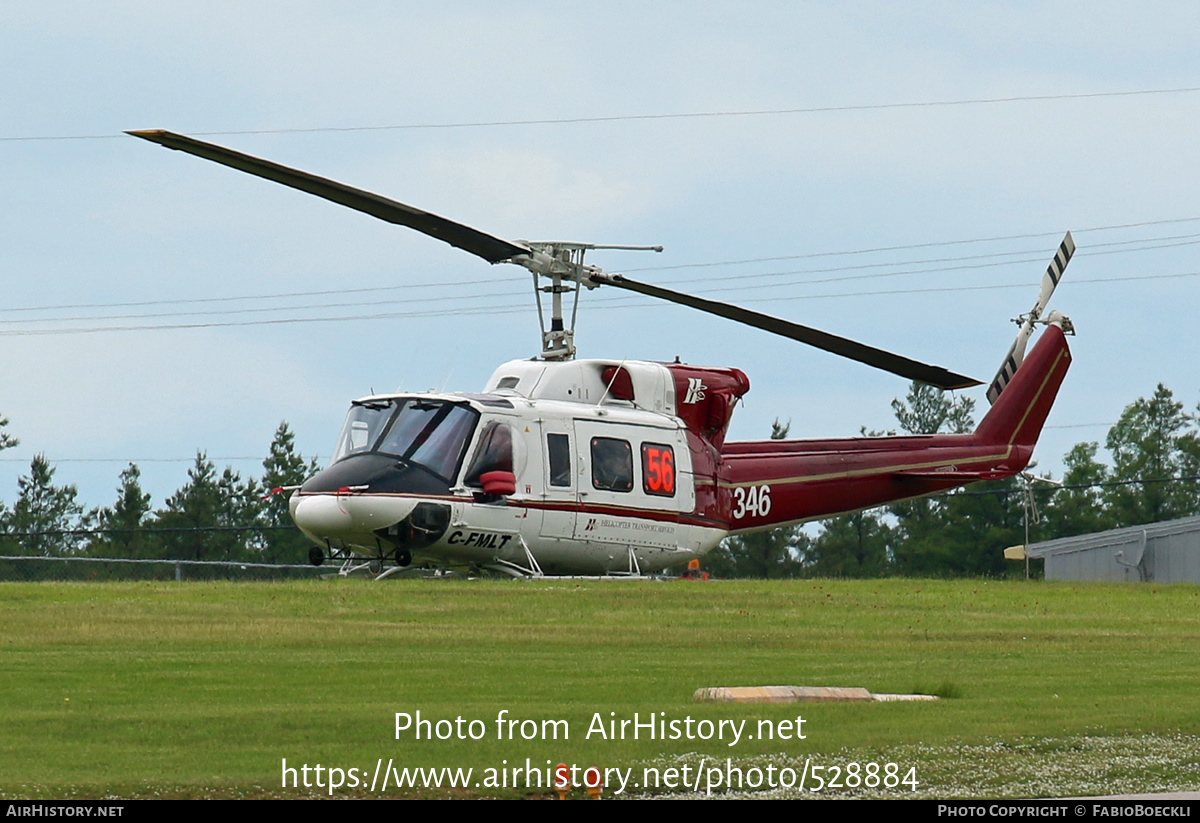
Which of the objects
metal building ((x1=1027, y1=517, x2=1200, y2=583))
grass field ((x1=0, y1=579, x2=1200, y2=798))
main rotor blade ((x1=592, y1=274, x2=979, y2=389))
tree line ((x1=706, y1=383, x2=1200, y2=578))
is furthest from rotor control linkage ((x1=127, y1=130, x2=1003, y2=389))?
tree line ((x1=706, y1=383, x2=1200, y2=578))

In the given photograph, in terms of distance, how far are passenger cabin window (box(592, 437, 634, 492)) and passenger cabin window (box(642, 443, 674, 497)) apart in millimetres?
288

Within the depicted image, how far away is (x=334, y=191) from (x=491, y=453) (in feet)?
15.7

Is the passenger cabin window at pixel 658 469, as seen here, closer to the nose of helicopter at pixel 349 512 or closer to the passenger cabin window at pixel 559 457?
the passenger cabin window at pixel 559 457

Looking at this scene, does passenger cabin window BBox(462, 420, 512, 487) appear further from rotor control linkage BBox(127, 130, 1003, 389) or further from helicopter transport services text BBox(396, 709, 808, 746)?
helicopter transport services text BBox(396, 709, 808, 746)

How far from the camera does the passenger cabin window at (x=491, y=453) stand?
2445 centimetres

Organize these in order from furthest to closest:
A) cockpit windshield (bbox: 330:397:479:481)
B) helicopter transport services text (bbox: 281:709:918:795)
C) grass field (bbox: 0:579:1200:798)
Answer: cockpit windshield (bbox: 330:397:479:481) → grass field (bbox: 0:579:1200:798) → helicopter transport services text (bbox: 281:709:918:795)

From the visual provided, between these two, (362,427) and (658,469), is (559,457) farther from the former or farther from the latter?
(362,427)

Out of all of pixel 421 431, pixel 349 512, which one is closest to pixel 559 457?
pixel 421 431

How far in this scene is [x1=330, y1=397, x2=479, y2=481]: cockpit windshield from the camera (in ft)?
79.7

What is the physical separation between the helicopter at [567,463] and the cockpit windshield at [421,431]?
0.06 ft

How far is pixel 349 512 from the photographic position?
2362 cm

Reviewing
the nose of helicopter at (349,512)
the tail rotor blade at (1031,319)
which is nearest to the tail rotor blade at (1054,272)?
the tail rotor blade at (1031,319)
